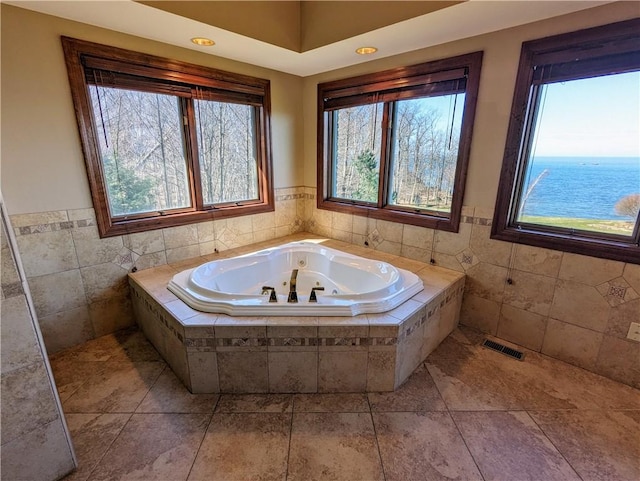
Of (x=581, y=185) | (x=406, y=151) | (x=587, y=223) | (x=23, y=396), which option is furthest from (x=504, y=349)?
(x=23, y=396)

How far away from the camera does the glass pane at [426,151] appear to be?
238cm

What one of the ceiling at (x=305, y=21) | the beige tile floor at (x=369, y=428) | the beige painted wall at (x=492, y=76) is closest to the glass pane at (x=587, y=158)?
the beige painted wall at (x=492, y=76)

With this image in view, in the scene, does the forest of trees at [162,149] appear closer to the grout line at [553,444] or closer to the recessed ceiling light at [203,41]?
the recessed ceiling light at [203,41]

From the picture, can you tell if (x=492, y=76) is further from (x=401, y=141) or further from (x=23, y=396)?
(x=23, y=396)

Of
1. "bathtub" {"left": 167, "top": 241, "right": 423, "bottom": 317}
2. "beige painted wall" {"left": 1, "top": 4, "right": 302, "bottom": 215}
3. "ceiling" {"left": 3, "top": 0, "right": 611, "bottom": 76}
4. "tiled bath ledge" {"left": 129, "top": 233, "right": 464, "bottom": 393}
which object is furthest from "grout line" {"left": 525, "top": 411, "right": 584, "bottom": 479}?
"beige painted wall" {"left": 1, "top": 4, "right": 302, "bottom": 215}

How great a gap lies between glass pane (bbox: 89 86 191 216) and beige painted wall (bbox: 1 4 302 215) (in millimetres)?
188

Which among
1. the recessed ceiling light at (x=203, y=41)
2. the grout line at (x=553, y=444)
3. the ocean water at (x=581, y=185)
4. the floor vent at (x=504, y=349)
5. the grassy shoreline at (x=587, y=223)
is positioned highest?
the recessed ceiling light at (x=203, y=41)

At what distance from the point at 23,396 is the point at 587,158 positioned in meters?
3.10

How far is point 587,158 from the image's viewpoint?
187 cm

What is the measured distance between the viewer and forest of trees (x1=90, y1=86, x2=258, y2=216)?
2.18 m

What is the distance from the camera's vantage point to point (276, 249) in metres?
2.87

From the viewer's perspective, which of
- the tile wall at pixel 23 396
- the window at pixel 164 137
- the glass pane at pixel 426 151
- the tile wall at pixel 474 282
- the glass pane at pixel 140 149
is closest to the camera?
the tile wall at pixel 23 396

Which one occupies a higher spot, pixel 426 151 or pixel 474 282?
pixel 426 151

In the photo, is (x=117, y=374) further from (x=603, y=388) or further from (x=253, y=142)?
(x=603, y=388)
